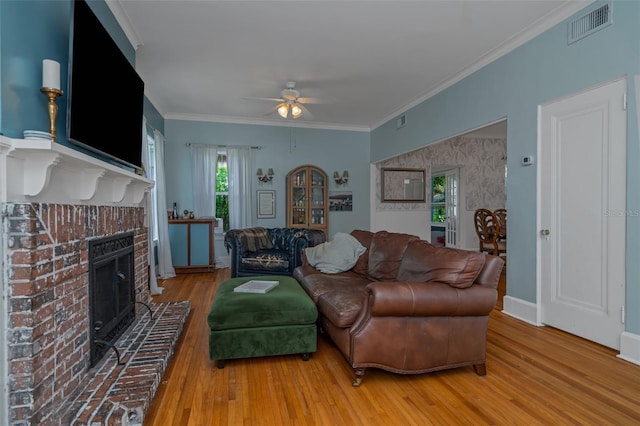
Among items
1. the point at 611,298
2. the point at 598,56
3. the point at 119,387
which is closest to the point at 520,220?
the point at 611,298

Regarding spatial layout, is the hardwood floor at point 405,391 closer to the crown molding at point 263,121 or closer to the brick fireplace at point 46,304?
the brick fireplace at point 46,304

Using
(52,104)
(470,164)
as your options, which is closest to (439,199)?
(470,164)

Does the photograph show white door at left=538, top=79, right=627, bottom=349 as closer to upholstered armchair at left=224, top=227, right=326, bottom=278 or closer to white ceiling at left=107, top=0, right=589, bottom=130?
white ceiling at left=107, top=0, right=589, bottom=130

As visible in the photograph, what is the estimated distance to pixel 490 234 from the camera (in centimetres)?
523

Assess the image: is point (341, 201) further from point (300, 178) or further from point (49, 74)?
point (49, 74)

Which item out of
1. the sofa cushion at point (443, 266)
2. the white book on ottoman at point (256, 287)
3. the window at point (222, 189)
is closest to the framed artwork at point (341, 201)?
the window at point (222, 189)

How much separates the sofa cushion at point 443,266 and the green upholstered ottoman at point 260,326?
2.51ft

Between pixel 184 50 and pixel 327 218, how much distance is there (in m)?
3.93

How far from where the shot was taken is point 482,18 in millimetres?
3057

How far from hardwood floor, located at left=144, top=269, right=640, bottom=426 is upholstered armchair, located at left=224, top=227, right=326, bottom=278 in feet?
5.74

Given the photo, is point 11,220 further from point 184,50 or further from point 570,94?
point 570,94

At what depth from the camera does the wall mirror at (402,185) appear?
7156mm

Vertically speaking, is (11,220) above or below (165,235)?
above

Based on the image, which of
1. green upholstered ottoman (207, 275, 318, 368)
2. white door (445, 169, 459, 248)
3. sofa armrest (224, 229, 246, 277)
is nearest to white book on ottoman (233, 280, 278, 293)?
green upholstered ottoman (207, 275, 318, 368)
